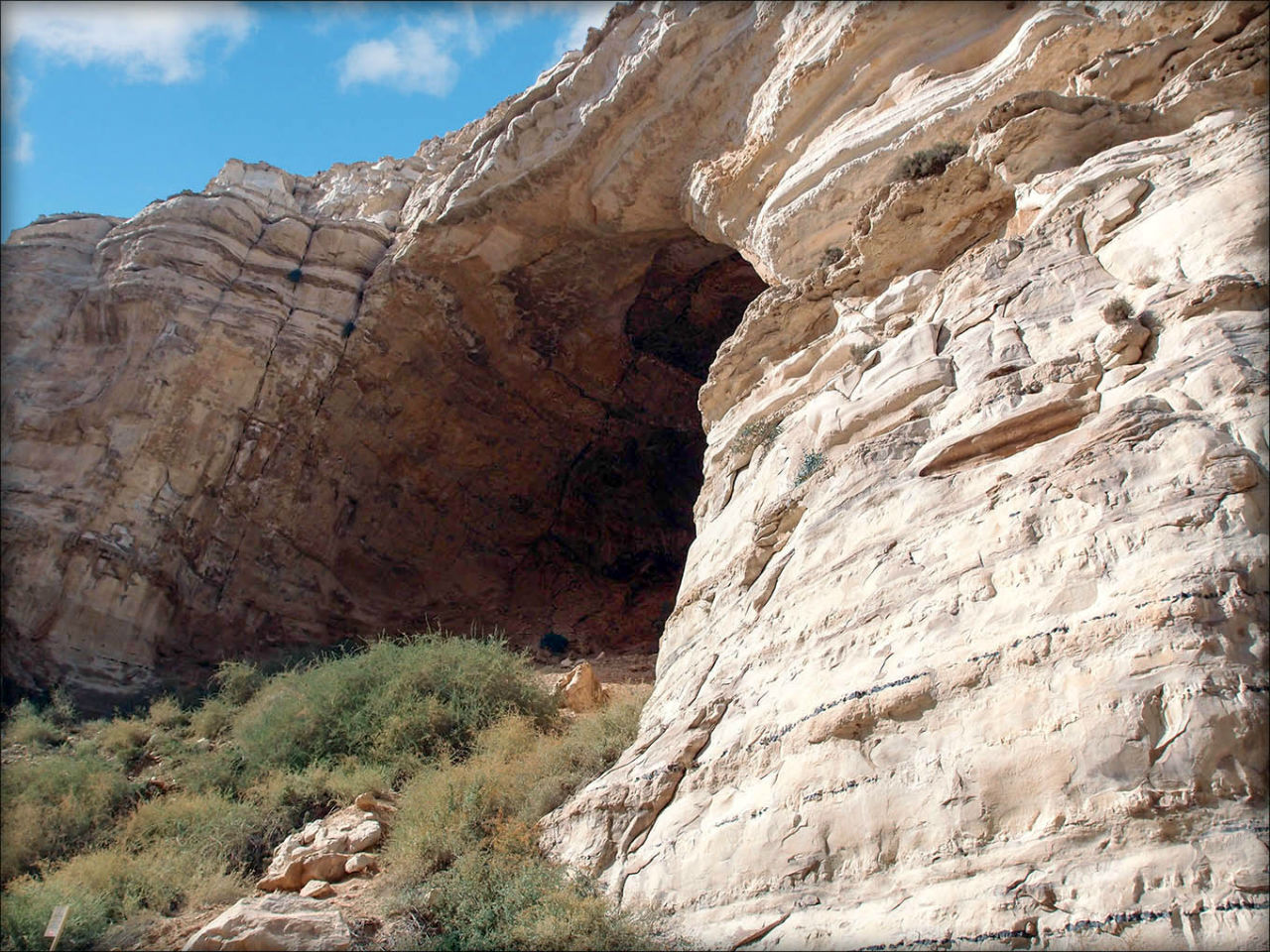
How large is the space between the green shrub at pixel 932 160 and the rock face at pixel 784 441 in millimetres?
275

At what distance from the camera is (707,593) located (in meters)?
7.31

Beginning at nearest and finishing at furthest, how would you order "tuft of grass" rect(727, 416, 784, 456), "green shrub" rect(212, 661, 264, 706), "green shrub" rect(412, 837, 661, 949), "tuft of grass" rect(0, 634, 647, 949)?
"green shrub" rect(412, 837, 661, 949) < "tuft of grass" rect(0, 634, 647, 949) < "tuft of grass" rect(727, 416, 784, 456) < "green shrub" rect(212, 661, 264, 706)

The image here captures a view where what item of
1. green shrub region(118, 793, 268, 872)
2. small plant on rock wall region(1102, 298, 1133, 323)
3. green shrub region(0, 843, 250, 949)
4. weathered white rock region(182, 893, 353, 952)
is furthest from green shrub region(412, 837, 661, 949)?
small plant on rock wall region(1102, 298, 1133, 323)

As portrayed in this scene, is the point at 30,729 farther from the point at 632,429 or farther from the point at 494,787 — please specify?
the point at 632,429

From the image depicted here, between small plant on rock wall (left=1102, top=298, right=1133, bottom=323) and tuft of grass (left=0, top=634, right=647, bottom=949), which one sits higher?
small plant on rock wall (left=1102, top=298, right=1133, bottom=323)

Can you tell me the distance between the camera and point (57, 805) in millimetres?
8508

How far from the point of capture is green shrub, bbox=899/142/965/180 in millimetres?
8148

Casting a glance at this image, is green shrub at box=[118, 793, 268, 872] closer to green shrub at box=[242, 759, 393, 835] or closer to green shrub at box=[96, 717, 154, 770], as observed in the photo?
green shrub at box=[242, 759, 393, 835]

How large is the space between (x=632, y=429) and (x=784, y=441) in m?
8.95

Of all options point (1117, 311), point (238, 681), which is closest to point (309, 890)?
point (1117, 311)

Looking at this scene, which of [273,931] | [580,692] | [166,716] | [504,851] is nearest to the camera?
[273,931]

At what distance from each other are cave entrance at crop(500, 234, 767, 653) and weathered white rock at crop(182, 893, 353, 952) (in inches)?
334

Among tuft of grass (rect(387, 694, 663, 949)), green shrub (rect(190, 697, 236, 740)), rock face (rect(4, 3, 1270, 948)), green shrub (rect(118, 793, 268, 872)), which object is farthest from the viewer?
green shrub (rect(190, 697, 236, 740))

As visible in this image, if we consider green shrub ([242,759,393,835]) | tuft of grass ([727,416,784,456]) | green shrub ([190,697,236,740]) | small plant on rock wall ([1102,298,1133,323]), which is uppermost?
tuft of grass ([727,416,784,456])
